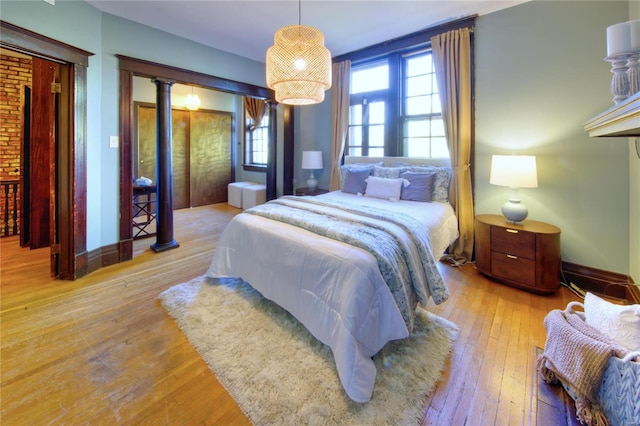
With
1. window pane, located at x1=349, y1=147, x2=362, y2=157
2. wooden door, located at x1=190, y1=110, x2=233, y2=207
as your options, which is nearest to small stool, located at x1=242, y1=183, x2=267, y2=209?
wooden door, located at x1=190, y1=110, x2=233, y2=207

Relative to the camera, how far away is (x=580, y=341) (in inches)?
52.1

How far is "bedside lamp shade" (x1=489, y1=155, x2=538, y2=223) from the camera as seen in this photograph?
2.56 metres

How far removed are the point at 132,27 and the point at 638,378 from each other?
489 cm

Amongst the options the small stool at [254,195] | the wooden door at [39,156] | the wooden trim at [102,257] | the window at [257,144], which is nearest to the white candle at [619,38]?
the wooden trim at [102,257]

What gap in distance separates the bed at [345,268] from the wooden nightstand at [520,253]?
44 centimetres

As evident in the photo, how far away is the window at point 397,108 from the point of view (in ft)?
12.0

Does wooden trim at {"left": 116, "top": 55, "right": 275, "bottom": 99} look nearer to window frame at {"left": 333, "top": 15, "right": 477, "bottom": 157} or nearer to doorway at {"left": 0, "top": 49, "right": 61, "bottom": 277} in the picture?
doorway at {"left": 0, "top": 49, "right": 61, "bottom": 277}

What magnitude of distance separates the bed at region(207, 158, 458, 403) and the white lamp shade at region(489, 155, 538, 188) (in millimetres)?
674

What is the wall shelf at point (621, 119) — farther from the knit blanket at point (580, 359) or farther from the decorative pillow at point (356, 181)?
the decorative pillow at point (356, 181)

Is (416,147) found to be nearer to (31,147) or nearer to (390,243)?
(390,243)

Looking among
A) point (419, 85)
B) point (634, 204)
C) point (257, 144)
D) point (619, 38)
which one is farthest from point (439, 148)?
point (257, 144)

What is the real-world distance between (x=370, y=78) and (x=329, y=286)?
11.9 ft

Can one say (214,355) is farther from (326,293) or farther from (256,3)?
(256,3)

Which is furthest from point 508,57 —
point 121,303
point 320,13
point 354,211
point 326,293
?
point 121,303
